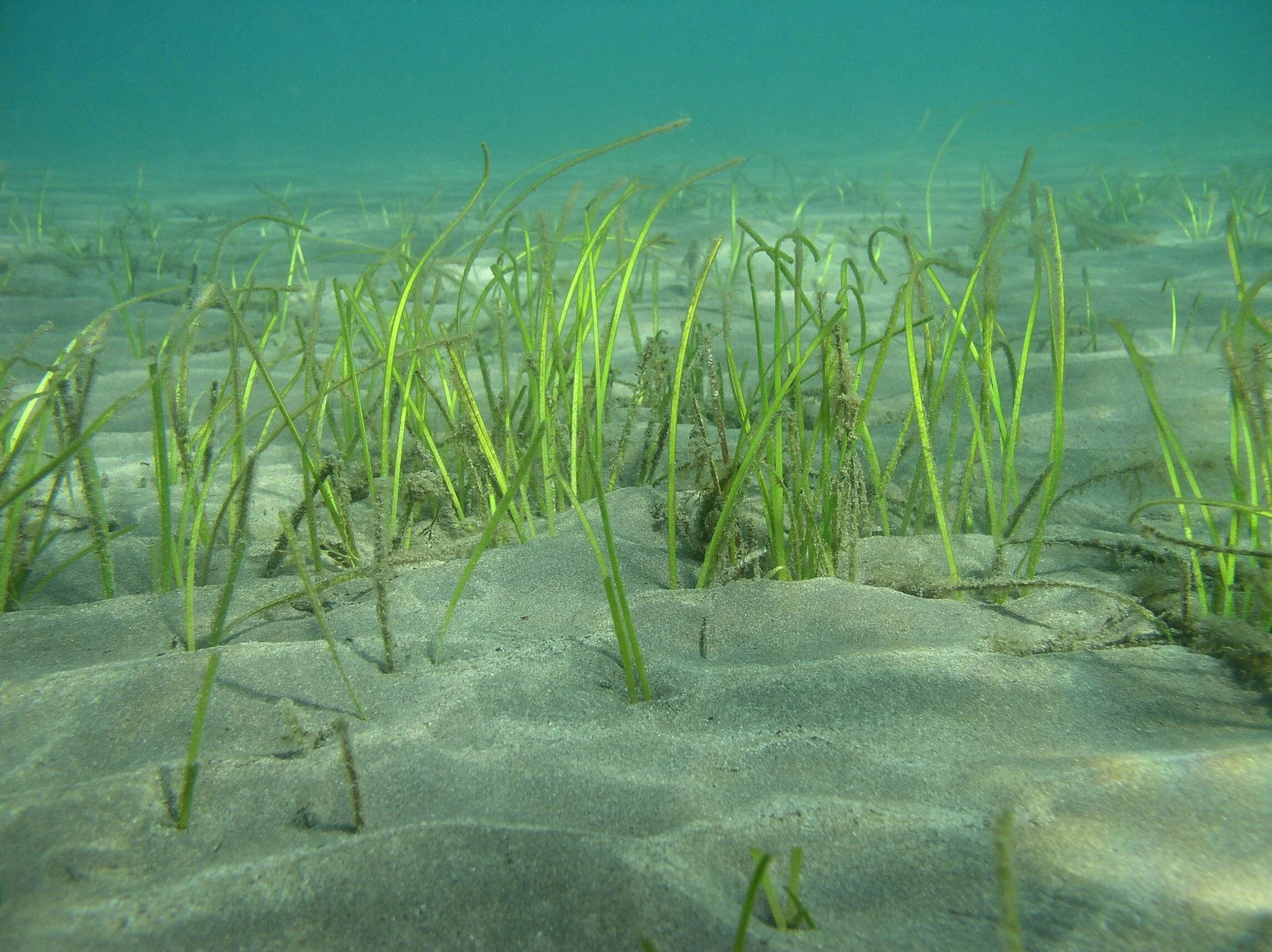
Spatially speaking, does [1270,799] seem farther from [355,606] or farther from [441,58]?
[441,58]

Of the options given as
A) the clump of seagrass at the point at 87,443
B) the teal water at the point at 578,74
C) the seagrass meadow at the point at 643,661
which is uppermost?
the teal water at the point at 578,74

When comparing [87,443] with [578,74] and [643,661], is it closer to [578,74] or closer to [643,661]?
[643,661]

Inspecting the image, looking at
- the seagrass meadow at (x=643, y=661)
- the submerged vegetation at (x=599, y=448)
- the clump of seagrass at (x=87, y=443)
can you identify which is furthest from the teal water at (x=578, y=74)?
the clump of seagrass at (x=87, y=443)

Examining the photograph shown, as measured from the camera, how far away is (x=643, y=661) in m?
1.31

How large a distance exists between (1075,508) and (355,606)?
2.04 metres

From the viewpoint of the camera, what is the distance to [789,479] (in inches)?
72.5

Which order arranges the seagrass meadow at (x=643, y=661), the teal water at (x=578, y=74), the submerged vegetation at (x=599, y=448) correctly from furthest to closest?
the teal water at (x=578, y=74) → the submerged vegetation at (x=599, y=448) → the seagrass meadow at (x=643, y=661)

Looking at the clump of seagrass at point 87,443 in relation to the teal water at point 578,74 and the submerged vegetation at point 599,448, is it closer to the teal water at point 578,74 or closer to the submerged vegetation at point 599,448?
the submerged vegetation at point 599,448

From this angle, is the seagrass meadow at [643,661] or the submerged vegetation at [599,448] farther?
the submerged vegetation at [599,448]

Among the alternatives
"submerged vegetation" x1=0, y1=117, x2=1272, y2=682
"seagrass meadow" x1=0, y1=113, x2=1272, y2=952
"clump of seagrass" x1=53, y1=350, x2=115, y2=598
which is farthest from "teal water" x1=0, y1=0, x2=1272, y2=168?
"clump of seagrass" x1=53, y1=350, x2=115, y2=598

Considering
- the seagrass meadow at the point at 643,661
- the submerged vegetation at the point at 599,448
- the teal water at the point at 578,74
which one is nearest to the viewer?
the seagrass meadow at the point at 643,661

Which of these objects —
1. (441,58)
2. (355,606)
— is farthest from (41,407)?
(441,58)

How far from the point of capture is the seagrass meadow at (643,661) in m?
0.83

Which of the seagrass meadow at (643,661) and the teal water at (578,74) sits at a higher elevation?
the teal water at (578,74)
